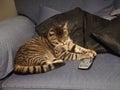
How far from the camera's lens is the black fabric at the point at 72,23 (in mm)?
1556

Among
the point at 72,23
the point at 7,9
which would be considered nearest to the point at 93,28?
the point at 72,23

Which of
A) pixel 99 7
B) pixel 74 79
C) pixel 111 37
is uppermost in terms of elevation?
pixel 99 7

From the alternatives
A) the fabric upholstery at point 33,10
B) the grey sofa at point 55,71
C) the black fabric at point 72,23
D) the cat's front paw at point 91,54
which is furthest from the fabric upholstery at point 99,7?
the cat's front paw at point 91,54

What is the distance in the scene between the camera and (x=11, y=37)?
144 centimetres

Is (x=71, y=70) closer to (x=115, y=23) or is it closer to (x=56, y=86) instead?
(x=56, y=86)

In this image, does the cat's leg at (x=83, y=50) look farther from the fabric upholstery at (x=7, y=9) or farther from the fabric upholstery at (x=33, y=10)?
the fabric upholstery at (x=7, y=9)

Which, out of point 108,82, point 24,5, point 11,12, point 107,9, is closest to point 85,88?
point 108,82

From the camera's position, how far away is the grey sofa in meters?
1.13

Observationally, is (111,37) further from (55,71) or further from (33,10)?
(33,10)

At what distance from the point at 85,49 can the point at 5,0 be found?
995 millimetres

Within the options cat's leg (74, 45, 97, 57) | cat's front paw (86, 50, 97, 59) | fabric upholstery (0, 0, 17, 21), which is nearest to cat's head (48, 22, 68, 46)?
cat's leg (74, 45, 97, 57)

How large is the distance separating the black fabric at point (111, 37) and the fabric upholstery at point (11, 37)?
0.54 metres

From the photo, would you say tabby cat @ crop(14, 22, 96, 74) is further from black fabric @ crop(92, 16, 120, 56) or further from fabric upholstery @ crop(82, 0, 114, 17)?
fabric upholstery @ crop(82, 0, 114, 17)

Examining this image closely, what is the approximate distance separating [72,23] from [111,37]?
1.08 ft
